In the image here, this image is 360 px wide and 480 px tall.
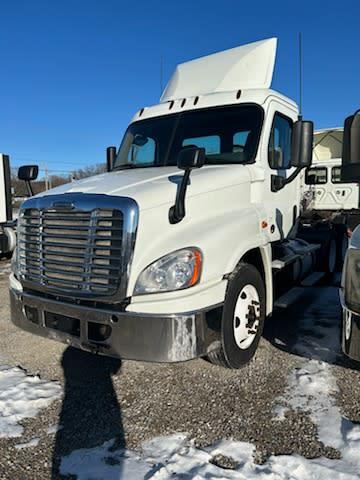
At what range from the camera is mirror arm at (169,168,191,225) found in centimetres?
339

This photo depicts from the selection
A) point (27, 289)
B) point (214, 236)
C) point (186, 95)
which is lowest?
point (27, 289)

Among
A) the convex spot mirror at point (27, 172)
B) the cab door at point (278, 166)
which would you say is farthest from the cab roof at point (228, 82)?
the convex spot mirror at point (27, 172)

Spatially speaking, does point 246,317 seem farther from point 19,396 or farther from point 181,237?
point 19,396

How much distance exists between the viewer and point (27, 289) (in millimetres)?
3920

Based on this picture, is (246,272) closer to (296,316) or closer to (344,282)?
(344,282)

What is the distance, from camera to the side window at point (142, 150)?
5.11 metres

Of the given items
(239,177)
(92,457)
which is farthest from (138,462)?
(239,177)

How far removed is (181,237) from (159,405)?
1.36m

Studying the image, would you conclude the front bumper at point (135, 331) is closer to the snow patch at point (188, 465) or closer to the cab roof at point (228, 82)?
the snow patch at point (188, 465)

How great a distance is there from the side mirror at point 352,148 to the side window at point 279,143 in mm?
1469

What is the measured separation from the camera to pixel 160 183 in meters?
3.76

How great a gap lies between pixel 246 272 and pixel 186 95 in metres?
2.68

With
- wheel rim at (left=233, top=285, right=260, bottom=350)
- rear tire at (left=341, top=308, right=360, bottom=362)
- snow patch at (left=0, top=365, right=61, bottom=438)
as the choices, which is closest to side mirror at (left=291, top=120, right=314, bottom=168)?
wheel rim at (left=233, top=285, right=260, bottom=350)

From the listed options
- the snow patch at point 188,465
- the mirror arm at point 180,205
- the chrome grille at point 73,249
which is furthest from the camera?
the mirror arm at point 180,205
